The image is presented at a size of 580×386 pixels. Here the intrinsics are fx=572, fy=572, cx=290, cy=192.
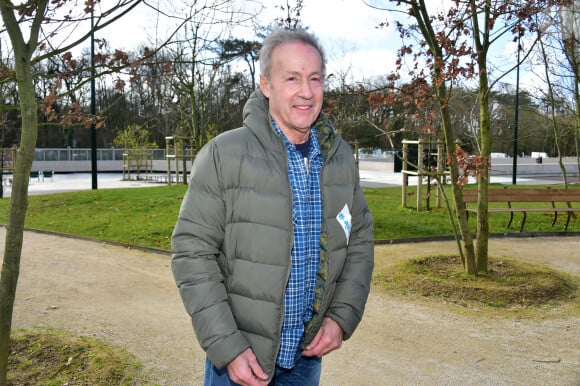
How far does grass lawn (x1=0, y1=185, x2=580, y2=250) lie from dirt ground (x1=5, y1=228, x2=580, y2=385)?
104 inches

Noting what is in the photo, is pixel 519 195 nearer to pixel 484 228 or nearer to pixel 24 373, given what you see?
pixel 484 228

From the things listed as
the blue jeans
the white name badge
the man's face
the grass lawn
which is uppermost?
the man's face

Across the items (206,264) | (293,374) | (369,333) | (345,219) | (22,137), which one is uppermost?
(22,137)

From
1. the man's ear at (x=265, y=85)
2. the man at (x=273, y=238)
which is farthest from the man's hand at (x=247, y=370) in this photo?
the man's ear at (x=265, y=85)

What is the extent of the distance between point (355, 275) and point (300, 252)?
358 mm

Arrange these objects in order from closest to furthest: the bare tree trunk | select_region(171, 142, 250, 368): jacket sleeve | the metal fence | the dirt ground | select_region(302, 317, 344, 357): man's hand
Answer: select_region(171, 142, 250, 368): jacket sleeve
select_region(302, 317, 344, 357): man's hand
the bare tree trunk
the dirt ground
the metal fence

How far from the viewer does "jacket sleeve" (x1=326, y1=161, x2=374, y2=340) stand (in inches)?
91.7

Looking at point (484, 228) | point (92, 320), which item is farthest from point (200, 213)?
point (484, 228)

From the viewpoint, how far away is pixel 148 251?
31.2ft

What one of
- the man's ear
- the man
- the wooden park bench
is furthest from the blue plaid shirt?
the wooden park bench

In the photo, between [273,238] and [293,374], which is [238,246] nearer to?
[273,238]

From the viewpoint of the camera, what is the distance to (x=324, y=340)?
2.26 m

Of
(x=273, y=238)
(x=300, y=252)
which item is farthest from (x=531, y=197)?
(x=273, y=238)

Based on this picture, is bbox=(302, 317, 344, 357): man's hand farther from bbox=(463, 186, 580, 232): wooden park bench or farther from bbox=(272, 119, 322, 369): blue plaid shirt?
bbox=(463, 186, 580, 232): wooden park bench
